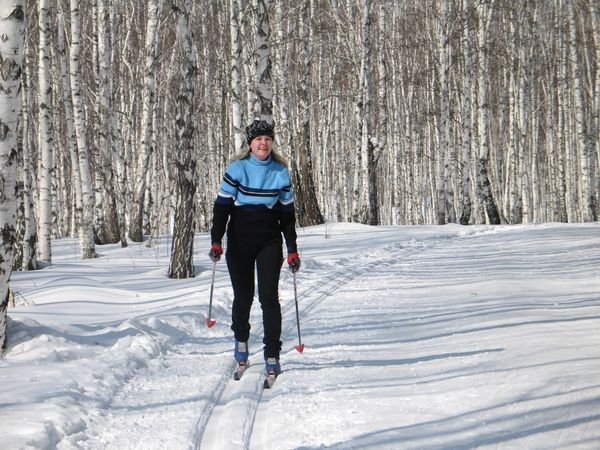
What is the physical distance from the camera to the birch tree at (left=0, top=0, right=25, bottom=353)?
4.81 meters

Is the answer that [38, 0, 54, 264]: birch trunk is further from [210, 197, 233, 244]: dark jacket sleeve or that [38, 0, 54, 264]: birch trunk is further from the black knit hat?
the black knit hat

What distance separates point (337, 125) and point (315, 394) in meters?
28.5

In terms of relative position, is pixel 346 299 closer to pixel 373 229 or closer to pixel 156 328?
pixel 156 328

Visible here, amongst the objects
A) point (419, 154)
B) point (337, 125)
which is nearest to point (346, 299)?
point (337, 125)

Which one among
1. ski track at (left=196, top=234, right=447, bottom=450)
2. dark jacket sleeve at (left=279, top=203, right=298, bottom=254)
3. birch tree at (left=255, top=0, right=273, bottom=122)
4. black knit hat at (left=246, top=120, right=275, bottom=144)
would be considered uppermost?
birch tree at (left=255, top=0, right=273, bottom=122)

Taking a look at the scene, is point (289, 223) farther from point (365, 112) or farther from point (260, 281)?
point (365, 112)

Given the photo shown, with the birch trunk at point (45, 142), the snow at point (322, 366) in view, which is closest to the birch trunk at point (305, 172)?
the birch trunk at point (45, 142)

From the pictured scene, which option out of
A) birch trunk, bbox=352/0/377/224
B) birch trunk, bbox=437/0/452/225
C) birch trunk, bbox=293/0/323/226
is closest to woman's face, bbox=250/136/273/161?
birch trunk, bbox=293/0/323/226

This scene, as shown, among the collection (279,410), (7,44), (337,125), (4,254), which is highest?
(337,125)

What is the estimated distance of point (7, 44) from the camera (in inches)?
190

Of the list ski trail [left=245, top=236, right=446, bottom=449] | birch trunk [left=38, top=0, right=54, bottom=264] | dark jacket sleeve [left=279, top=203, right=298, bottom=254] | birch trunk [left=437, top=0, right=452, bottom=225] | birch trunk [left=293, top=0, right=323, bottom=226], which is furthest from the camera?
birch trunk [left=437, top=0, right=452, bottom=225]

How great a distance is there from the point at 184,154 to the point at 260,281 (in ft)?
17.8

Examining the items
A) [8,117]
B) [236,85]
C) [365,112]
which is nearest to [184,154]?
[8,117]

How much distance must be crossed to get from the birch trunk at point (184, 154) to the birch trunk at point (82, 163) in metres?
3.83
